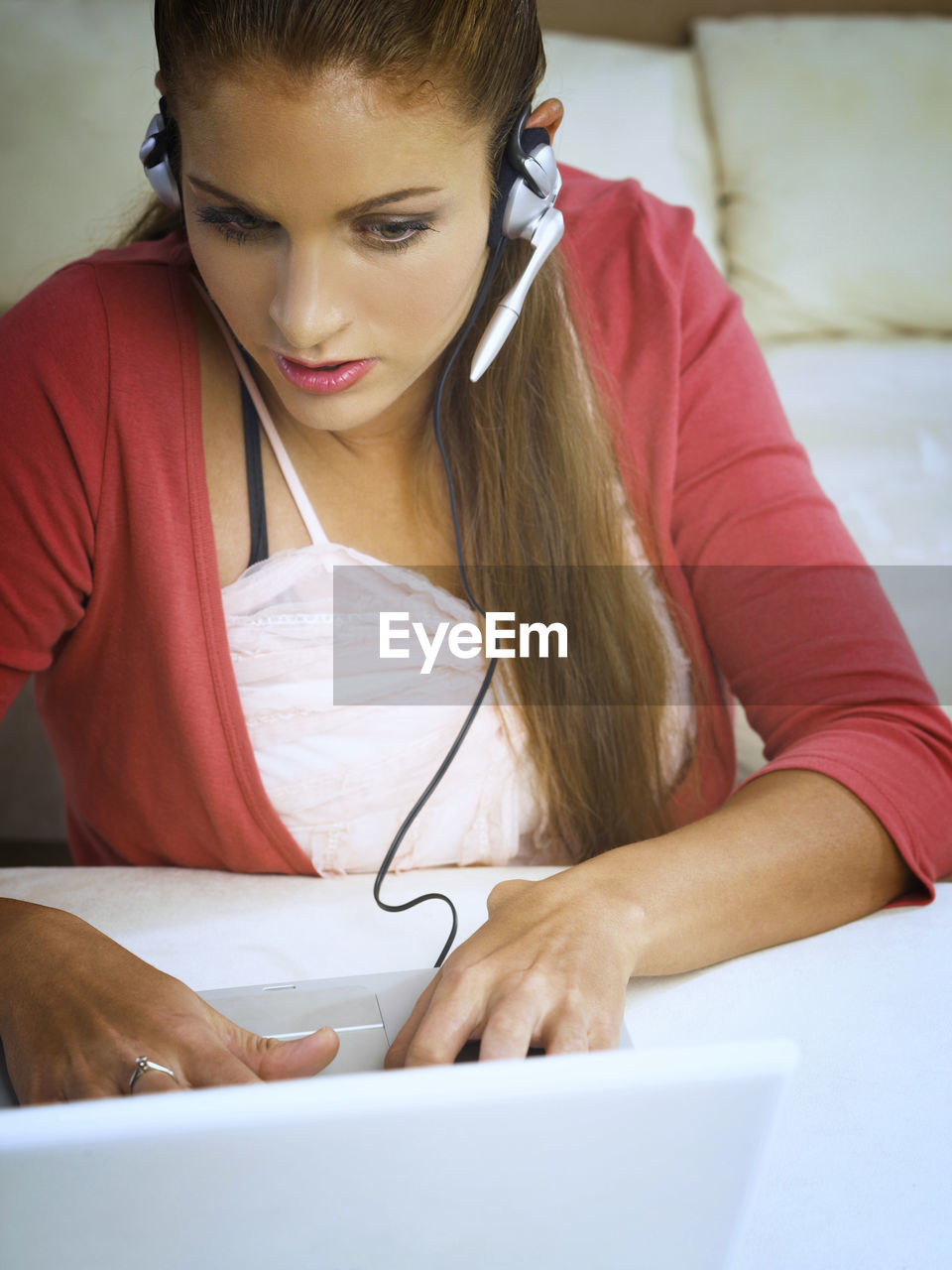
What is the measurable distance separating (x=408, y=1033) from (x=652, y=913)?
174 millimetres

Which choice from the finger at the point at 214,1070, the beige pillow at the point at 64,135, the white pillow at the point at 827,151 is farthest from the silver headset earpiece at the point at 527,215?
the white pillow at the point at 827,151

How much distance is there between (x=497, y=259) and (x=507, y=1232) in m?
0.64

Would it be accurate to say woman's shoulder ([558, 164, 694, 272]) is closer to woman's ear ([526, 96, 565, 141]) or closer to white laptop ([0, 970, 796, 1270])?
woman's ear ([526, 96, 565, 141])

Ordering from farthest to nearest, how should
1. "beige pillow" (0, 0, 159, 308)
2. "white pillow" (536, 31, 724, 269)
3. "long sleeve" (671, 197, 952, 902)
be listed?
1. "white pillow" (536, 31, 724, 269)
2. "beige pillow" (0, 0, 159, 308)
3. "long sleeve" (671, 197, 952, 902)

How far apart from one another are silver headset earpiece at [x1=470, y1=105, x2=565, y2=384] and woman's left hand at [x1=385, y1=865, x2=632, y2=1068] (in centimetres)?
34

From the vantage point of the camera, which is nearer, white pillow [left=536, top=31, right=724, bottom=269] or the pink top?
the pink top

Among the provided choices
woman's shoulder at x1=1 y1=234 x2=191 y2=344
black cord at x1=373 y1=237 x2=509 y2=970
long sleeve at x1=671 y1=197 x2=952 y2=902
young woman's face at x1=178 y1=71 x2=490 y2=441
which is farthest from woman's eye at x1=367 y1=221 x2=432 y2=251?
long sleeve at x1=671 y1=197 x2=952 y2=902

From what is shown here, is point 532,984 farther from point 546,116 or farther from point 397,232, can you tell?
point 546,116

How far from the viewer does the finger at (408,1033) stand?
0.57 metres

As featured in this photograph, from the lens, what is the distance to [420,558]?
3.01 ft

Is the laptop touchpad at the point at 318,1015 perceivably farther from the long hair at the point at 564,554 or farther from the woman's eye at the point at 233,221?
the woman's eye at the point at 233,221

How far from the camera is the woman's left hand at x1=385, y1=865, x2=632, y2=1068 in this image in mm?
557

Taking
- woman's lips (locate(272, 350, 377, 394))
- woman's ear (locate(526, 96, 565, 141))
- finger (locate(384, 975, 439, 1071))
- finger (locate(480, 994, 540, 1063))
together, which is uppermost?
woman's ear (locate(526, 96, 565, 141))

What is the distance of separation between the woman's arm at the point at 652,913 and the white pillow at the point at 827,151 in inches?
46.5
